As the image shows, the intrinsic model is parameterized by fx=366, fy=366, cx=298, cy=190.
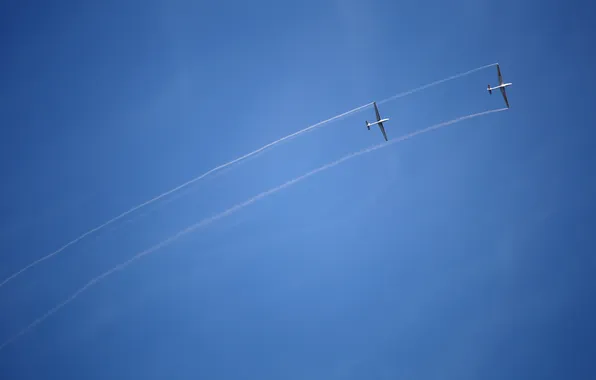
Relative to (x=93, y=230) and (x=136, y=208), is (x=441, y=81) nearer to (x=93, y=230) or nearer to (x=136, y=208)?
(x=136, y=208)

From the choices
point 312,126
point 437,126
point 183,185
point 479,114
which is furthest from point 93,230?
point 479,114

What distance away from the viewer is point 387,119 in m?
33.7

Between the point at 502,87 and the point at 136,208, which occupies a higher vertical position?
the point at 136,208

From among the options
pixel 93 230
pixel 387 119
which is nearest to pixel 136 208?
pixel 93 230

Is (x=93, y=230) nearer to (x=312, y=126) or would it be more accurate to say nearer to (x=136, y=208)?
(x=136, y=208)

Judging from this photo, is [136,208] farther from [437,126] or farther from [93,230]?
[437,126]

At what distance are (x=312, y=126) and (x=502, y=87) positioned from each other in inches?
681

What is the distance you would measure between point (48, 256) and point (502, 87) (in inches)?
1681

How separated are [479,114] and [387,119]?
317 inches

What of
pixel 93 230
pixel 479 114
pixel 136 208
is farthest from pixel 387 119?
pixel 93 230

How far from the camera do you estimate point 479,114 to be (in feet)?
107

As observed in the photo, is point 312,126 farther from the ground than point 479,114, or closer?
farther from the ground

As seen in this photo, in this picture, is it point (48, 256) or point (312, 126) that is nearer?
point (48, 256)

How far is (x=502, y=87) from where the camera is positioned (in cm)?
3272
